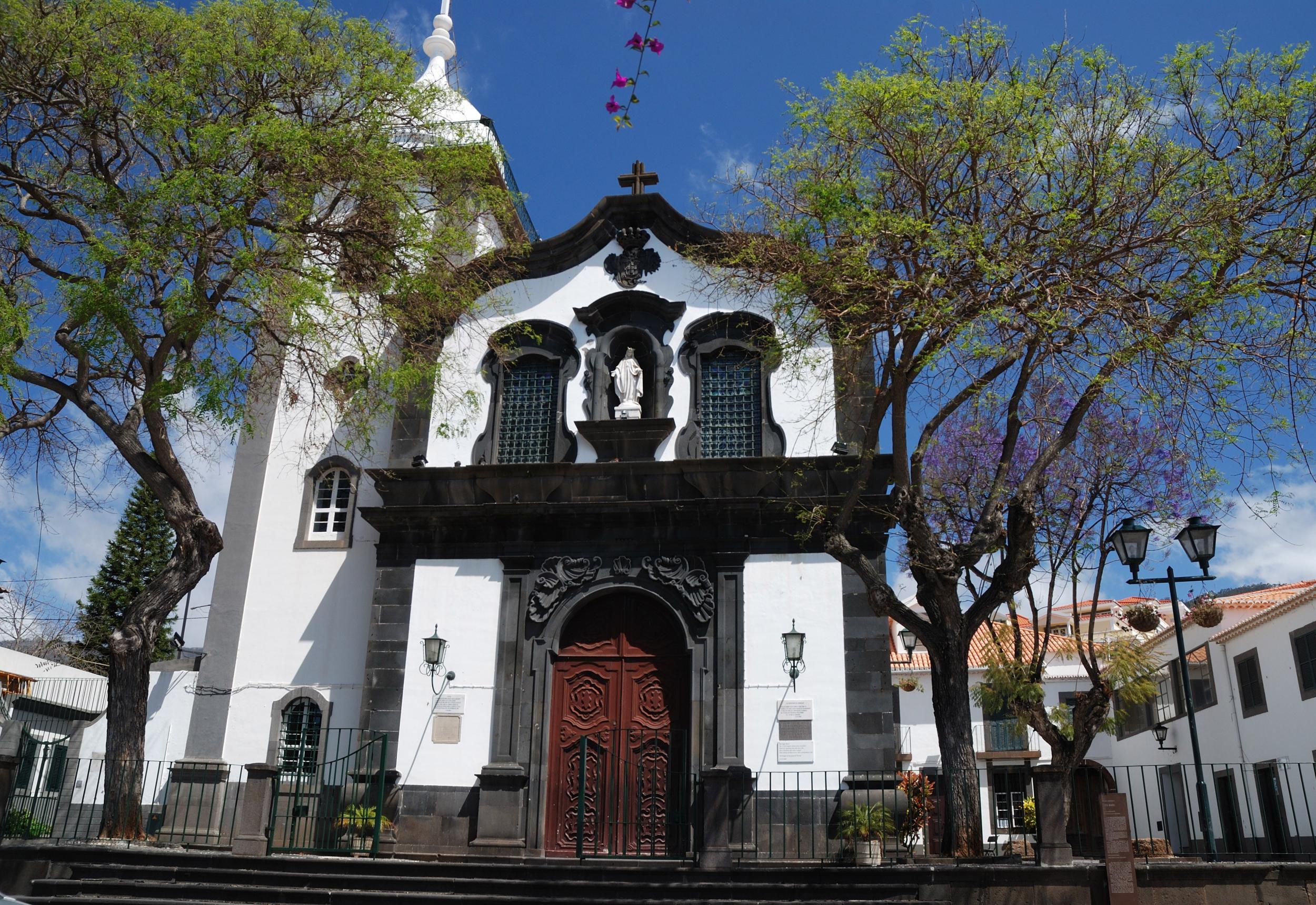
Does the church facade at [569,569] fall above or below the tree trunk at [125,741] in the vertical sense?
above

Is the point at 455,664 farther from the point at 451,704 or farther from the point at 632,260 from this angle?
the point at 632,260

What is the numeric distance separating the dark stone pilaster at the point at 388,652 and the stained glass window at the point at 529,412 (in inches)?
95.8

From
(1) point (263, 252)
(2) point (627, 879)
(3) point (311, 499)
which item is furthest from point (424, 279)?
(2) point (627, 879)

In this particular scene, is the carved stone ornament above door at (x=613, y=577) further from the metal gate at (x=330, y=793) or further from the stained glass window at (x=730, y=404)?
the metal gate at (x=330, y=793)

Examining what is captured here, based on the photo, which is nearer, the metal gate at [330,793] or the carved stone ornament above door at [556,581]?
the metal gate at [330,793]

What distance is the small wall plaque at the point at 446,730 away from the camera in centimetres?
1538

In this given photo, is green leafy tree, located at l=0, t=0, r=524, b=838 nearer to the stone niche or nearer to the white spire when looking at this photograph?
the stone niche

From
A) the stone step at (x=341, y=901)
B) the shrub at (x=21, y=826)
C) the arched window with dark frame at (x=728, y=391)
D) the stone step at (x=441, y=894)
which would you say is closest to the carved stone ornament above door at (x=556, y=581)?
the arched window with dark frame at (x=728, y=391)

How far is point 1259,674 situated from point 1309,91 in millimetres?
17356

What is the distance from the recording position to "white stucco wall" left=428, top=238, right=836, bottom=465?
16641 mm

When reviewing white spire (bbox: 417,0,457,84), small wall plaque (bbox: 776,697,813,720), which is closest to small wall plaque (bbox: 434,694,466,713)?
small wall plaque (bbox: 776,697,813,720)

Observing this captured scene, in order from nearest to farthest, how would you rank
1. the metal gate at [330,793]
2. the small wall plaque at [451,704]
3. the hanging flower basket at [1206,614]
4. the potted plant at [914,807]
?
the potted plant at [914,807] < the metal gate at [330,793] < the small wall plaque at [451,704] < the hanging flower basket at [1206,614]

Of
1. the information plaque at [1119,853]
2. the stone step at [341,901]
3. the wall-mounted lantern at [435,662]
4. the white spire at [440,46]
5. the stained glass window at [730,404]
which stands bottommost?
the stone step at [341,901]

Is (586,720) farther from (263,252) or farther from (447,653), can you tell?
(263,252)
